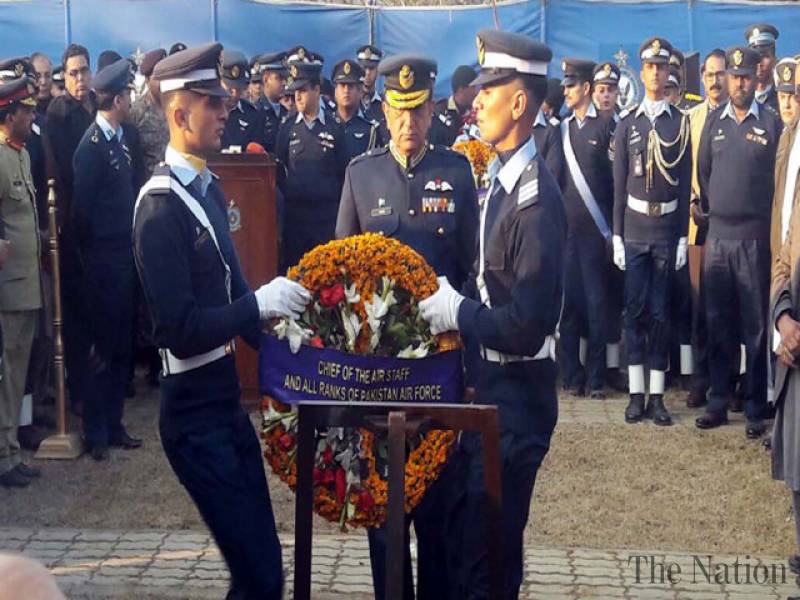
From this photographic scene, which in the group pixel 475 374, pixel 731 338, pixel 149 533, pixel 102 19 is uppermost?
pixel 102 19

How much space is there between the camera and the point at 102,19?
1809 cm

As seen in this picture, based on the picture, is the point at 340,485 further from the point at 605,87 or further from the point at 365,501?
the point at 605,87

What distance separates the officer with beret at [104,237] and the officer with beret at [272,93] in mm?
3236

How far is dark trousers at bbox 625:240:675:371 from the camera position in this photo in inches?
378

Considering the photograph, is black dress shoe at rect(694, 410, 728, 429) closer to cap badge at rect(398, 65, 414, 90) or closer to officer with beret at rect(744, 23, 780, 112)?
officer with beret at rect(744, 23, 780, 112)

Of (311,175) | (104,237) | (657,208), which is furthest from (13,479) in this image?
(657,208)

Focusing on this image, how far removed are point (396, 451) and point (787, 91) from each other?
5728 millimetres

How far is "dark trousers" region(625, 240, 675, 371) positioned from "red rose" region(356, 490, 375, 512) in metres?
5.56

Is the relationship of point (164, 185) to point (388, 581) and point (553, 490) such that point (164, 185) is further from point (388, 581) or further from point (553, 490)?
point (553, 490)

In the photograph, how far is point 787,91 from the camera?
8.56 metres

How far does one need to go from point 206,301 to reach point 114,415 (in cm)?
457

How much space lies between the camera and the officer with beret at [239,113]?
11.6 m

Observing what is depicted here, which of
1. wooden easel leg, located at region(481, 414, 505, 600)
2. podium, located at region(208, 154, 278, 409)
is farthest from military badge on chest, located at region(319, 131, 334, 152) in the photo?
wooden easel leg, located at region(481, 414, 505, 600)

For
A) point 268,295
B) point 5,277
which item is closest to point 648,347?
point 5,277
